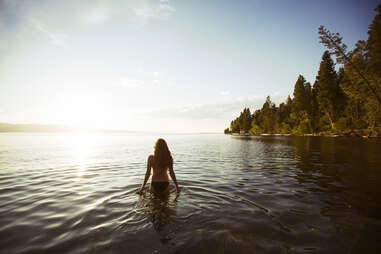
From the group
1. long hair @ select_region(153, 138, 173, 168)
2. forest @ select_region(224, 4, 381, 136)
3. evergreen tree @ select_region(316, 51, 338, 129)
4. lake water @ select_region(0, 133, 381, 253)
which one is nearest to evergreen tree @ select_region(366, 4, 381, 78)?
forest @ select_region(224, 4, 381, 136)

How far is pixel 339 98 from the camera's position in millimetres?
61875

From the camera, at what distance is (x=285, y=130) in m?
92.2

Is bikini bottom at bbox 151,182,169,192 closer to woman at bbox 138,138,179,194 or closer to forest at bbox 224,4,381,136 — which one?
woman at bbox 138,138,179,194

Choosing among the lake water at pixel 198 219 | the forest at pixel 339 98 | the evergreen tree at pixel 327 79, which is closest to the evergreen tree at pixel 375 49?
the forest at pixel 339 98

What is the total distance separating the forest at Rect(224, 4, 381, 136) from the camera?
31.0 metres

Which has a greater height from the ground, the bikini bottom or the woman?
the woman

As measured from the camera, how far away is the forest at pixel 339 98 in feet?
102

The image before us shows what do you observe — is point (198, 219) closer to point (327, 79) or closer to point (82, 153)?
point (82, 153)

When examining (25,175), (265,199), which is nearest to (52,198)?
(25,175)

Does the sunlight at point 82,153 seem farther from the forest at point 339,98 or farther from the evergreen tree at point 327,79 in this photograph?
the evergreen tree at point 327,79

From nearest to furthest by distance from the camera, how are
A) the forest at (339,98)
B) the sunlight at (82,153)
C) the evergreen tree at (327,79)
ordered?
the sunlight at (82,153)
the forest at (339,98)
the evergreen tree at (327,79)

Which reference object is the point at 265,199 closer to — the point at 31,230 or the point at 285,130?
the point at 31,230

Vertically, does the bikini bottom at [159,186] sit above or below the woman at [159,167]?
below

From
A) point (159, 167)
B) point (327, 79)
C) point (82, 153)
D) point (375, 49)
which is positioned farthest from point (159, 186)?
point (327, 79)
